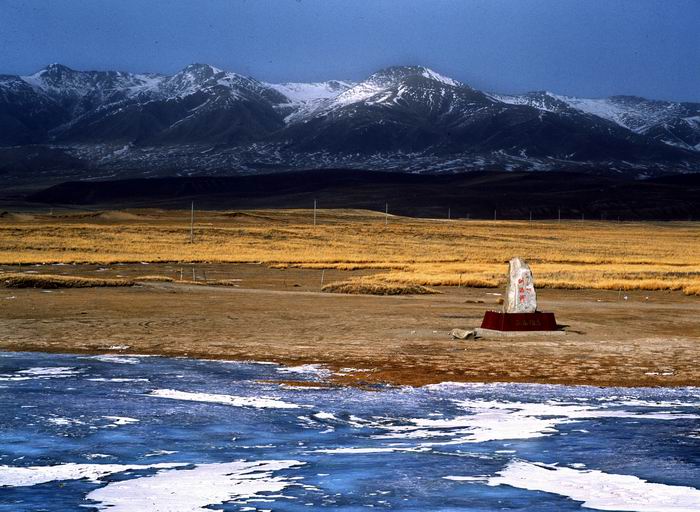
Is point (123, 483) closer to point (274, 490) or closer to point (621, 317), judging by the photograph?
point (274, 490)

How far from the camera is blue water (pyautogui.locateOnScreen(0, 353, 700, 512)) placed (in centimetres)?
1137

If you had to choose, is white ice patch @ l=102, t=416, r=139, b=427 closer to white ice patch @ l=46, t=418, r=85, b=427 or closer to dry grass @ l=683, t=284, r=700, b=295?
white ice patch @ l=46, t=418, r=85, b=427

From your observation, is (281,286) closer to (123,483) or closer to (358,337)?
(358,337)

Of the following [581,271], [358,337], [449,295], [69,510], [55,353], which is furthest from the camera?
[581,271]

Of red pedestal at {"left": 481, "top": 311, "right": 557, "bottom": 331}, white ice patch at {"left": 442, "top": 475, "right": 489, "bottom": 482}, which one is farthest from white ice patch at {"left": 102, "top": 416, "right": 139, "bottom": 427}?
red pedestal at {"left": 481, "top": 311, "right": 557, "bottom": 331}

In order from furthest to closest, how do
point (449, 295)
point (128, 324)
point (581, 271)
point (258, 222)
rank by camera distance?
point (258, 222), point (581, 271), point (449, 295), point (128, 324)

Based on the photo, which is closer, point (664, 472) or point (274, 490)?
point (274, 490)

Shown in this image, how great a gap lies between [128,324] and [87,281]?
44.9 ft

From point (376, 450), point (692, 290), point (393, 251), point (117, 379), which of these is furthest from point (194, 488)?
point (393, 251)

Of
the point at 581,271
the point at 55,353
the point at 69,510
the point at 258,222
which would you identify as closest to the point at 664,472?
the point at 69,510

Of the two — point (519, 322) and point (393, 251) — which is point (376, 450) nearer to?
point (519, 322)

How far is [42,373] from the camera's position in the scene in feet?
66.3

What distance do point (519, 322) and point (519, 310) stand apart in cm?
34

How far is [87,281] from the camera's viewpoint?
42.4 m
